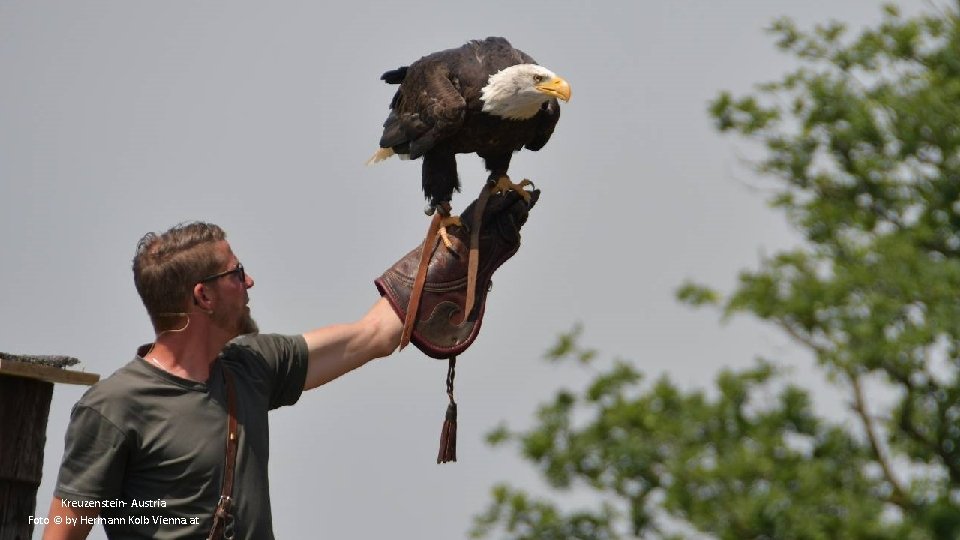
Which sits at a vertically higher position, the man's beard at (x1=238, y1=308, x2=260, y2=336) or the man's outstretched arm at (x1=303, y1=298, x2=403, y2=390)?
the man's beard at (x1=238, y1=308, x2=260, y2=336)

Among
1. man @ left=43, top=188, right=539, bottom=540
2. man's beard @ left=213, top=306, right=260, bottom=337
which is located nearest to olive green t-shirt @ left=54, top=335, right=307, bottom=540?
man @ left=43, top=188, right=539, bottom=540

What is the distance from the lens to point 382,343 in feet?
14.4

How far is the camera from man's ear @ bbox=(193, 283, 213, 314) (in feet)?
12.6

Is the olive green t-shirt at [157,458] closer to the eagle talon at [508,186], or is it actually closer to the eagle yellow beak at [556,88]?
the eagle talon at [508,186]

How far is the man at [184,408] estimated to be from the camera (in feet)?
12.0

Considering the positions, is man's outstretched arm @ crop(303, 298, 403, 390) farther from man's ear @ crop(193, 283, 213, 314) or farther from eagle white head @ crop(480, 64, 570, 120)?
eagle white head @ crop(480, 64, 570, 120)

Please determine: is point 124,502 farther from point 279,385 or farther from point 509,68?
point 509,68

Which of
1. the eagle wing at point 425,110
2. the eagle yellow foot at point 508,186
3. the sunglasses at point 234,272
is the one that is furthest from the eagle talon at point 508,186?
the sunglasses at point 234,272

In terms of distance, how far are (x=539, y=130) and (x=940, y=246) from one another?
162 centimetres

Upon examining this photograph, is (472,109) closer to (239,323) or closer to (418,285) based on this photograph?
(418,285)

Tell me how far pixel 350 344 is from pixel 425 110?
1910mm

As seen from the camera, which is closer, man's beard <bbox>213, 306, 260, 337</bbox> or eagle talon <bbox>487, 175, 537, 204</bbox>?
man's beard <bbox>213, 306, 260, 337</bbox>

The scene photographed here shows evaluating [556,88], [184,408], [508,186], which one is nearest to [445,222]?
[508,186]

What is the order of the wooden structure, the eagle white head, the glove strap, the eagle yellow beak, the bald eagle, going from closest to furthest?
the glove strap < the wooden structure < the eagle white head < the bald eagle < the eagle yellow beak
